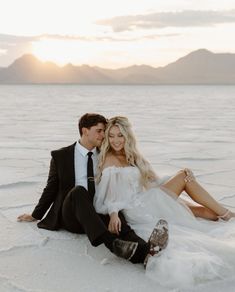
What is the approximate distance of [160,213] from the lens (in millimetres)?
3285

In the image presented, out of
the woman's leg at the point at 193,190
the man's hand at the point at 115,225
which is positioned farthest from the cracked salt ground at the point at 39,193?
the woman's leg at the point at 193,190

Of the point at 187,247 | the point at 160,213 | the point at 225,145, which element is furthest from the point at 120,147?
the point at 225,145

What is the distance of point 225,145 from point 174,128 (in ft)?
9.48

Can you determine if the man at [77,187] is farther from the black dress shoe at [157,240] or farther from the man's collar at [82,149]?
the black dress shoe at [157,240]

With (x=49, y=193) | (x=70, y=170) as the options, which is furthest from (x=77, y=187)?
(x=49, y=193)

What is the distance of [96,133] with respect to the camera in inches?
128

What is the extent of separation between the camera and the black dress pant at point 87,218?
2844mm

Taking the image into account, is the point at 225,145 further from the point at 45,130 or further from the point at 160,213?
the point at 160,213

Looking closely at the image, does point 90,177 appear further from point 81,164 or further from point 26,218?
point 26,218

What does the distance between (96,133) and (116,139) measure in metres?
0.13

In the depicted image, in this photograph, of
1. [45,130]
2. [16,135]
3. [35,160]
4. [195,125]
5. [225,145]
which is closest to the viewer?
[35,160]

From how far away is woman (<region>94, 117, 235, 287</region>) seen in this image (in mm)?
2846

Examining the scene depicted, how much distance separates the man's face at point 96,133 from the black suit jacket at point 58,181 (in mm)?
139

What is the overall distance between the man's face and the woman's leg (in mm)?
521
